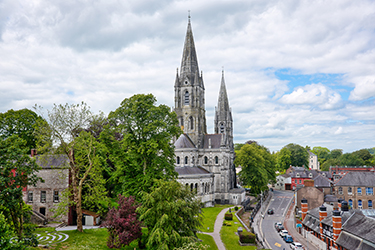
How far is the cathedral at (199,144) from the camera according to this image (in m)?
58.1

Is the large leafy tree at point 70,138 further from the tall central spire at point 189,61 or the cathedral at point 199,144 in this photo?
the tall central spire at point 189,61

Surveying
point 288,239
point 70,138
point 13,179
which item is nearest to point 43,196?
point 70,138

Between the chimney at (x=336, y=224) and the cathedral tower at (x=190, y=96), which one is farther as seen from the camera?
the cathedral tower at (x=190, y=96)

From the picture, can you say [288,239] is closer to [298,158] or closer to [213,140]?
[213,140]

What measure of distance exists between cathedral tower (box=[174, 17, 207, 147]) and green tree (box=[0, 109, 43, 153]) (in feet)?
97.4

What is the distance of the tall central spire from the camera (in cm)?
6488

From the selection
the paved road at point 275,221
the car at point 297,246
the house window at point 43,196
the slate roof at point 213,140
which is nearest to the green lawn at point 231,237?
the paved road at point 275,221

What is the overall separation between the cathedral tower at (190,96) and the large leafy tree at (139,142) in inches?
1230

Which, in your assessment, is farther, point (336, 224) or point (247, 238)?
point (247, 238)

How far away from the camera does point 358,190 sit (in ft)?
170

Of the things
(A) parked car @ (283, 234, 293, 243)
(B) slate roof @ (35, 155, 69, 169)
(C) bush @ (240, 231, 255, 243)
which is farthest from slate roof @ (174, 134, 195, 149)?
(B) slate roof @ (35, 155, 69, 169)

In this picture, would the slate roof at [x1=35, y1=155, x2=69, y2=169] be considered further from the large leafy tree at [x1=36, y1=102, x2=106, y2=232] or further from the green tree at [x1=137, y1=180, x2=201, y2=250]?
the green tree at [x1=137, y1=180, x2=201, y2=250]

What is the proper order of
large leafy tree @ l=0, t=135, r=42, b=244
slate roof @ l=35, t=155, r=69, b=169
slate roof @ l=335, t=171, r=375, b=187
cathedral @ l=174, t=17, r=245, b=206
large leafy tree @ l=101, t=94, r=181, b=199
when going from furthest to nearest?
cathedral @ l=174, t=17, r=245, b=206
slate roof @ l=335, t=171, r=375, b=187
large leafy tree @ l=101, t=94, r=181, b=199
slate roof @ l=35, t=155, r=69, b=169
large leafy tree @ l=0, t=135, r=42, b=244

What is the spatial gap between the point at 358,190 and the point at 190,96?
37.7 m
